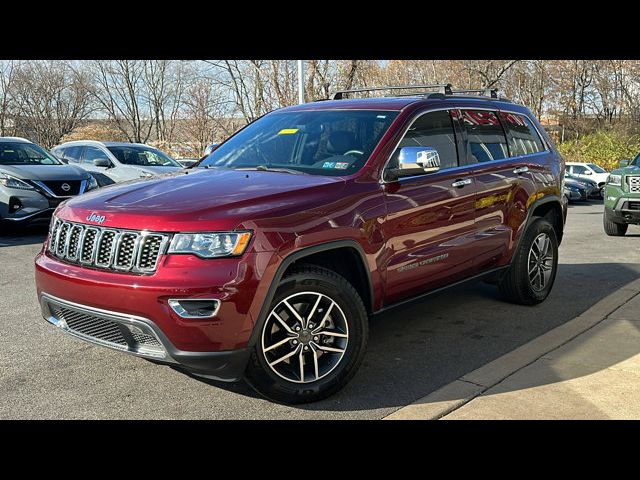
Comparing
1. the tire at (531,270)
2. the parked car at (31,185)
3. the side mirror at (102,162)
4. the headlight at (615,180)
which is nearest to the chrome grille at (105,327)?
the tire at (531,270)

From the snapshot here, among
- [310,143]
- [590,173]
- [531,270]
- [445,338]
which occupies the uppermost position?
[310,143]

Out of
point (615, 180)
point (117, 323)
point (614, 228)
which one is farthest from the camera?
point (614, 228)

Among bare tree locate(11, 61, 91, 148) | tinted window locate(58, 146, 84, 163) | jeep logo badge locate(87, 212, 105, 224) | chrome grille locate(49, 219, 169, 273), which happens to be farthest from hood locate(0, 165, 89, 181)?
bare tree locate(11, 61, 91, 148)

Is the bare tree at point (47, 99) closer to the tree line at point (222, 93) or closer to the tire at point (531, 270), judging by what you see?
the tree line at point (222, 93)

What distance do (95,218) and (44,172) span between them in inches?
315

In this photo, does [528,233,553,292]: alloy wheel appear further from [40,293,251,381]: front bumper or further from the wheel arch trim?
[40,293,251,381]: front bumper

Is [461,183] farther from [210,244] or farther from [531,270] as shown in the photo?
[210,244]

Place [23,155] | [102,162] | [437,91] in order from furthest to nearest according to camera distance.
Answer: [102,162], [23,155], [437,91]

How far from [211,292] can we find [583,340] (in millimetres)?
3118

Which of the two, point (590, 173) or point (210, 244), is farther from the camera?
point (590, 173)

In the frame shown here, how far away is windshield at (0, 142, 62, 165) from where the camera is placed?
11.2 m

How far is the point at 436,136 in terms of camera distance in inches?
190

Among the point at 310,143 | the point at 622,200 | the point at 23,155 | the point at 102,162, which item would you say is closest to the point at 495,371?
the point at 310,143
